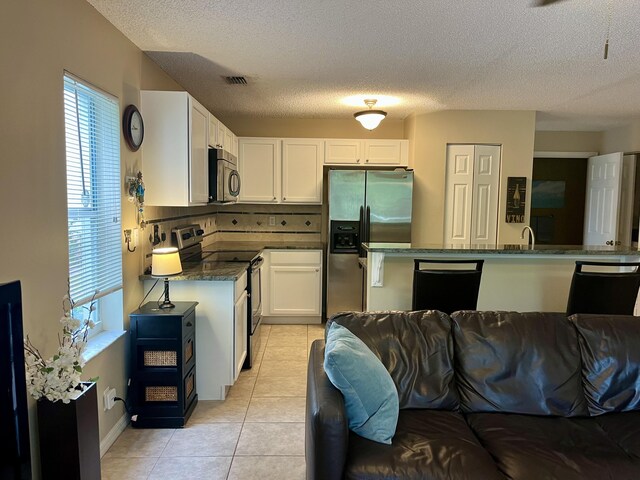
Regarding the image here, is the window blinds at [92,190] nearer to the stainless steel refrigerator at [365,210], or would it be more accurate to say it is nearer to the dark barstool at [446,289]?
the dark barstool at [446,289]

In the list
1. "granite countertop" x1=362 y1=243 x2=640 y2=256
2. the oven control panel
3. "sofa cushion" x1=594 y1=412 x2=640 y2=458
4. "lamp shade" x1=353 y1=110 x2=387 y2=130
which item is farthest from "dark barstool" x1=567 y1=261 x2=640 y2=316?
the oven control panel

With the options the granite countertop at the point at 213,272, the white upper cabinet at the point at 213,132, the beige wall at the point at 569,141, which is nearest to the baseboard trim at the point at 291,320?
the granite countertop at the point at 213,272

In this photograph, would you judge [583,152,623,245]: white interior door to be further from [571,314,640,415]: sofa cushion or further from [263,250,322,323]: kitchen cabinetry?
[571,314,640,415]: sofa cushion

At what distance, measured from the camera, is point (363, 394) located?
69.4 inches

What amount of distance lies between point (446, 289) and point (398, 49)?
1.61 meters

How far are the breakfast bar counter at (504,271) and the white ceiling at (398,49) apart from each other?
1.34 m

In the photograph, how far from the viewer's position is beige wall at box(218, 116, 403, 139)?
5.41 metres

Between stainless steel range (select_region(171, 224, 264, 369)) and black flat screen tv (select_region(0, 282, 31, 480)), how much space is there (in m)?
1.87

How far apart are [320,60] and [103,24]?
141cm

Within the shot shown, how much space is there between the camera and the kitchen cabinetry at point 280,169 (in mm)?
5145

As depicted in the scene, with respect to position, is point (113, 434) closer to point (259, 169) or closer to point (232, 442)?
point (232, 442)

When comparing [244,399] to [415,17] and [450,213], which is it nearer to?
[415,17]

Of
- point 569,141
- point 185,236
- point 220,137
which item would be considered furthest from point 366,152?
point 569,141

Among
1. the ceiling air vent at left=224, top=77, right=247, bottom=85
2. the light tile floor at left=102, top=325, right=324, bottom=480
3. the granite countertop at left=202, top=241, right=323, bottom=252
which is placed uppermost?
the ceiling air vent at left=224, top=77, right=247, bottom=85
